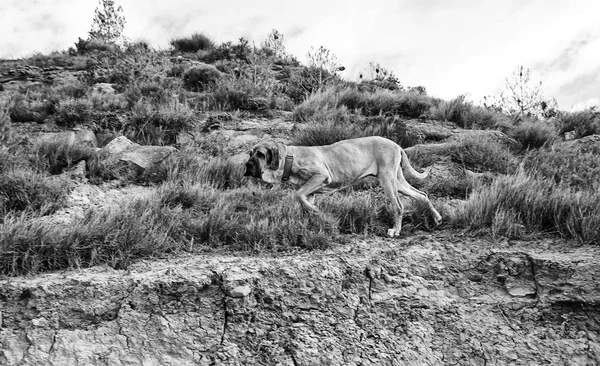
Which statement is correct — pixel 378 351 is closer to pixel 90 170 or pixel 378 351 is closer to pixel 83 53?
pixel 90 170

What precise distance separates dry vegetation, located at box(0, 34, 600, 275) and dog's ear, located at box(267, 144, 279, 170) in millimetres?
768

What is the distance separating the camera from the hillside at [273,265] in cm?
516

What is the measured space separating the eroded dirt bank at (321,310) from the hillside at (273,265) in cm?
2

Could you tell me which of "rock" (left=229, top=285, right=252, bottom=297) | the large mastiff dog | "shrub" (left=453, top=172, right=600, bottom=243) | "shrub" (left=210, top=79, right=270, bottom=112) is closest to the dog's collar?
the large mastiff dog

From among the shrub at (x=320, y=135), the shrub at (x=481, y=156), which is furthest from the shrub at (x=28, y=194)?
the shrub at (x=481, y=156)

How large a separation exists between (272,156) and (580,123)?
35.4 ft

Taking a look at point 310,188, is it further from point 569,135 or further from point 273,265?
point 569,135

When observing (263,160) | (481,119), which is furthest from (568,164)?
(263,160)

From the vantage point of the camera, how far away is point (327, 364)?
207 inches

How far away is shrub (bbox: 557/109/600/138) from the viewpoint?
509 inches

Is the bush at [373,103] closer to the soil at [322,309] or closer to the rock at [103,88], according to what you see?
the rock at [103,88]

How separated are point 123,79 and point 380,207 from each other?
10.4 meters

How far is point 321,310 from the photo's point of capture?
18.3ft

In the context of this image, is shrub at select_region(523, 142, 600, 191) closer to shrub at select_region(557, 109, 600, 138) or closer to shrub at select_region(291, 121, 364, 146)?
shrub at select_region(557, 109, 600, 138)
